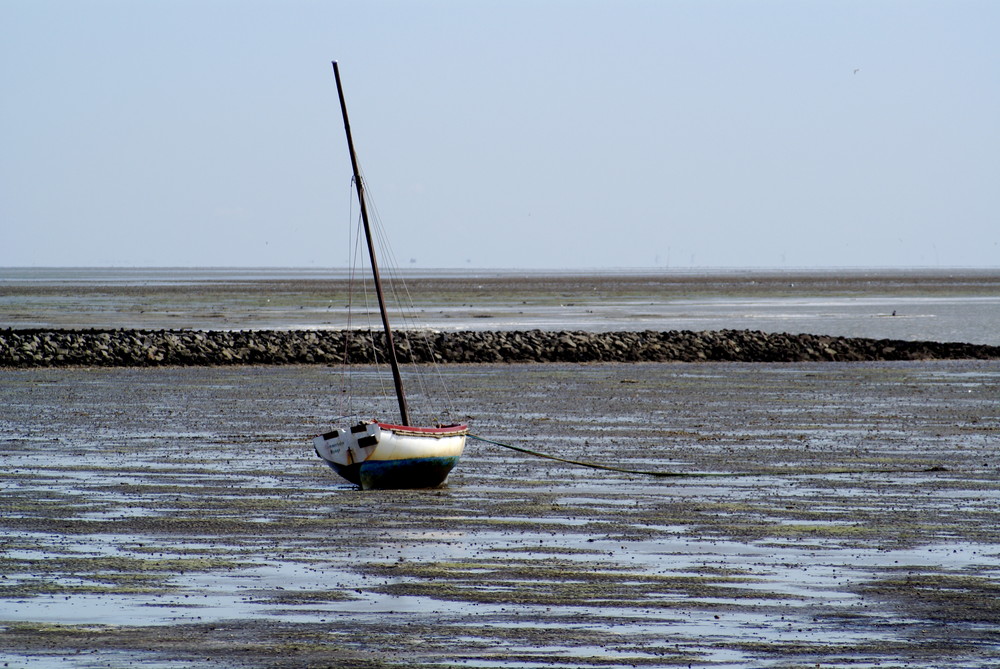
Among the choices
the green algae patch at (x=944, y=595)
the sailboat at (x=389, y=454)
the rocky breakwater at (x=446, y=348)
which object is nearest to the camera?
the green algae patch at (x=944, y=595)

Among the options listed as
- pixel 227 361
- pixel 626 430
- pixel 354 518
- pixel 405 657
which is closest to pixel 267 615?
pixel 405 657

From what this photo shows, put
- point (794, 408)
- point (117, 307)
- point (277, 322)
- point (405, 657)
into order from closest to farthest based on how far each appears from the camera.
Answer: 1. point (405, 657)
2. point (794, 408)
3. point (277, 322)
4. point (117, 307)

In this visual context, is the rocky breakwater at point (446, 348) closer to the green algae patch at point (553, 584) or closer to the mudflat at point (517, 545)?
the mudflat at point (517, 545)

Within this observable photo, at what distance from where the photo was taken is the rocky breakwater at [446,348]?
2010 inches

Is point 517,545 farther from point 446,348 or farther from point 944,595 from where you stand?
point 446,348

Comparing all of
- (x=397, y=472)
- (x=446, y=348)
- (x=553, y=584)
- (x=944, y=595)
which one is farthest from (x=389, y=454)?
(x=446, y=348)

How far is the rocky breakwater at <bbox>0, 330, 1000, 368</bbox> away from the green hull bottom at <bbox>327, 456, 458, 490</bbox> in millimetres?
26926

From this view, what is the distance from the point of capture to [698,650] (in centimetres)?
1244

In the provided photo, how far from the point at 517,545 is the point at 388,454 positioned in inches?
225

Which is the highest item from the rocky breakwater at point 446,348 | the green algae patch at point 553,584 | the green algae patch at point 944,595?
the green algae patch at point 553,584

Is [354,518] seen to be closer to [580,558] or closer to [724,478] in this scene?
[580,558]

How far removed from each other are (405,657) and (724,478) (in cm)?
1213

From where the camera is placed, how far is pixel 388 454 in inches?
895

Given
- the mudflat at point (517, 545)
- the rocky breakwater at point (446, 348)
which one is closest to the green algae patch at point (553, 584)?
the mudflat at point (517, 545)
